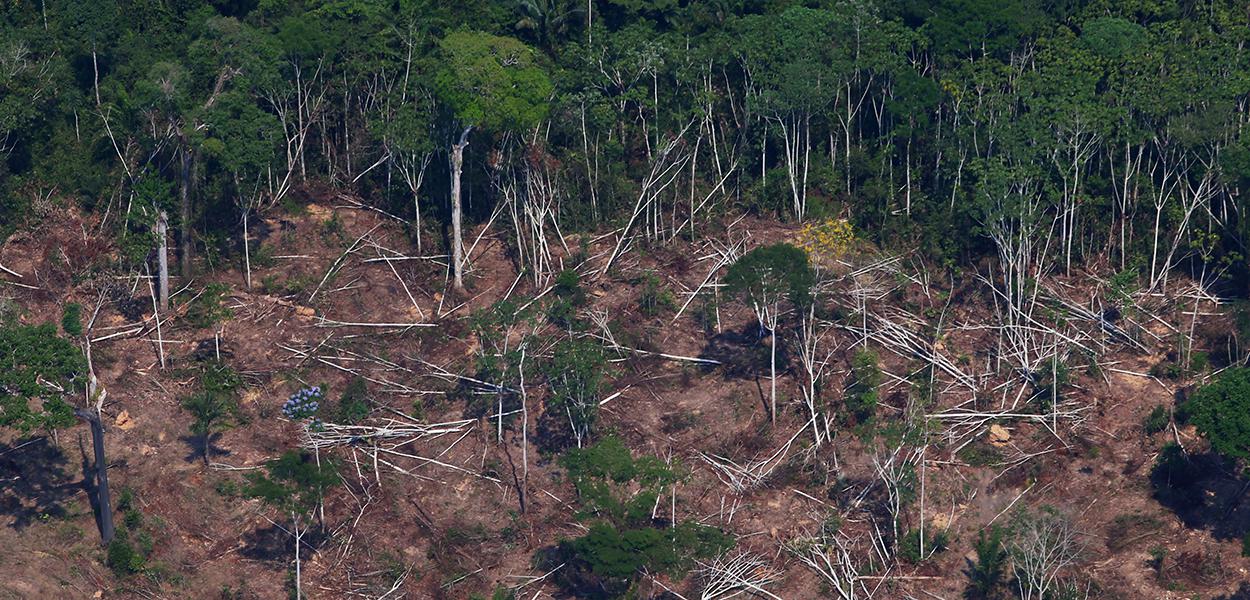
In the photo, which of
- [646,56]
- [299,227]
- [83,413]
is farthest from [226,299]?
[646,56]

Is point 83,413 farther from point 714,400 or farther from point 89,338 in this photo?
point 714,400

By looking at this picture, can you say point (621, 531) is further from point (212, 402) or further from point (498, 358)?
point (212, 402)

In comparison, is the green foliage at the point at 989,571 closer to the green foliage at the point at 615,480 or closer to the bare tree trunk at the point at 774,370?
the bare tree trunk at the point at 774,370

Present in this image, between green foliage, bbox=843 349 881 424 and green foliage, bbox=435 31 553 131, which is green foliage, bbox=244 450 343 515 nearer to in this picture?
green foliage, bbox=435 31 553 131

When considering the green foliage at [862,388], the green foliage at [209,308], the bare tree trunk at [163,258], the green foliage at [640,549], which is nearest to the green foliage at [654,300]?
the green foliage at [862,388]

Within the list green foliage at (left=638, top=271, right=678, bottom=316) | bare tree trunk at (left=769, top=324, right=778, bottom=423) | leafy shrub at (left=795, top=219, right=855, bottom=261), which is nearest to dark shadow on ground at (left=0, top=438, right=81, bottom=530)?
green foliage at (left=638, top=271, right=678, bottom=316)
